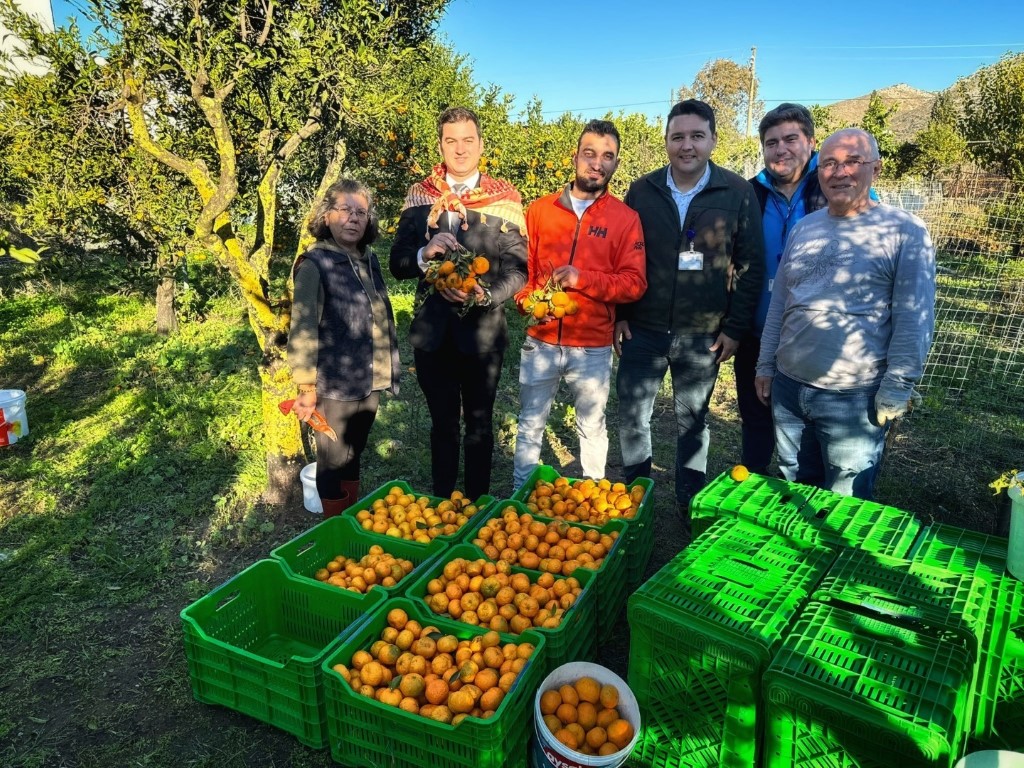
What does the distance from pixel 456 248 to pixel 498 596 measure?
1.79 meters

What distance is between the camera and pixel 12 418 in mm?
5430

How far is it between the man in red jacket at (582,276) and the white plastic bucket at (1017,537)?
2.01 metres

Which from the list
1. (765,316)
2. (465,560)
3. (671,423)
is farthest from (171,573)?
(671,423)

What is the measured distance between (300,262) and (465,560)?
1844mm

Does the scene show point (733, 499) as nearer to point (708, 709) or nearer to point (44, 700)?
point (708, 709)

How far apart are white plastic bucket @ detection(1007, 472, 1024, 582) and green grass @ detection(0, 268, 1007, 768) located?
1710mm

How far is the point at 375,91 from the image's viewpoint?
13.9 ft

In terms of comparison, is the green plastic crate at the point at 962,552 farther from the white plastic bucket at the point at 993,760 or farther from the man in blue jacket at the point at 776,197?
the man in blue jacket at the point at 776,197

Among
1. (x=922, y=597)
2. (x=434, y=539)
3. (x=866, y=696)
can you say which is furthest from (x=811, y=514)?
(x=434, y=539)

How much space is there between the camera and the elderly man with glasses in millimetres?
→ 2809

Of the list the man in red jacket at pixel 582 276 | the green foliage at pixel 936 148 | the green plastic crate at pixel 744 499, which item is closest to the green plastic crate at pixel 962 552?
the green plastic crate at pixel 744 499

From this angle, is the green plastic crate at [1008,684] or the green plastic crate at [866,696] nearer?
the green plastic crate at [866,696]

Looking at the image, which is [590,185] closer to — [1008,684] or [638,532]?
[638,532]

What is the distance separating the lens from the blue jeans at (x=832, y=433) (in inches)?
120
